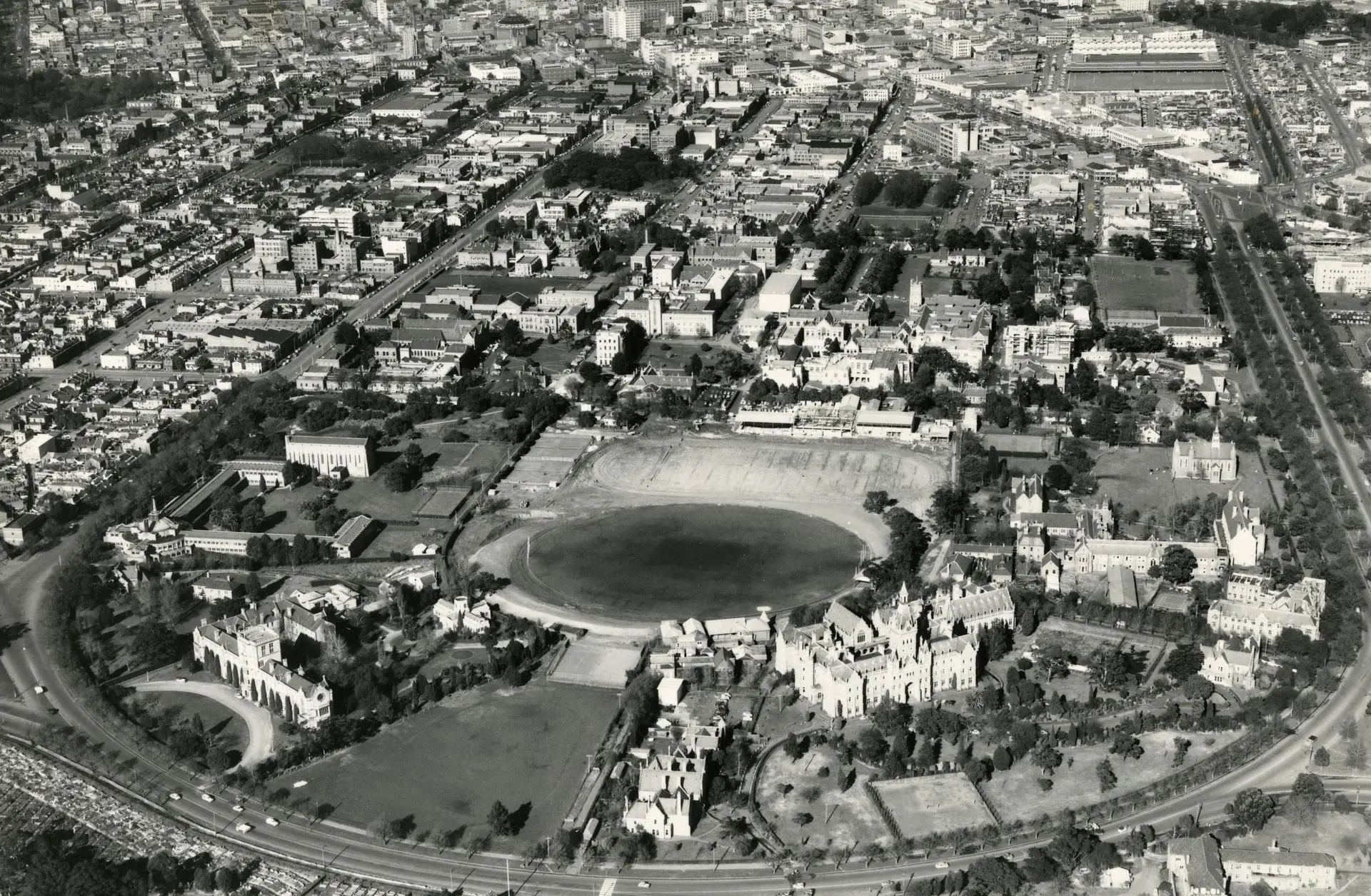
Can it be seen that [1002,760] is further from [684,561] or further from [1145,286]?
[1145,286]

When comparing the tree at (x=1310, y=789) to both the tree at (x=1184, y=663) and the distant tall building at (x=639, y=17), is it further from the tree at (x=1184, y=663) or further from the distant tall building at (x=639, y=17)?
the distant tall building at (x=639, y=17)

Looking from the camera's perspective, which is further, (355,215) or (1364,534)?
(355,215)

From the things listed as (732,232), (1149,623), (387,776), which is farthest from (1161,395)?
(387,776)

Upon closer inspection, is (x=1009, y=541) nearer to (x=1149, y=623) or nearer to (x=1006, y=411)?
(x=1149, y=623)

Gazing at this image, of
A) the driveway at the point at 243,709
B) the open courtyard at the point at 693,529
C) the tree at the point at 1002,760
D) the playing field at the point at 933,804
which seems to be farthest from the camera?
the open courtyard at the point at 693,529

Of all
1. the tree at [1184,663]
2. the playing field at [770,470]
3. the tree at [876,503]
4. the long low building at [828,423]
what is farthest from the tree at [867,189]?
the tree at [1184,663]

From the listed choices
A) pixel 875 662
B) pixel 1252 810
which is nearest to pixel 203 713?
pixel 875 662
